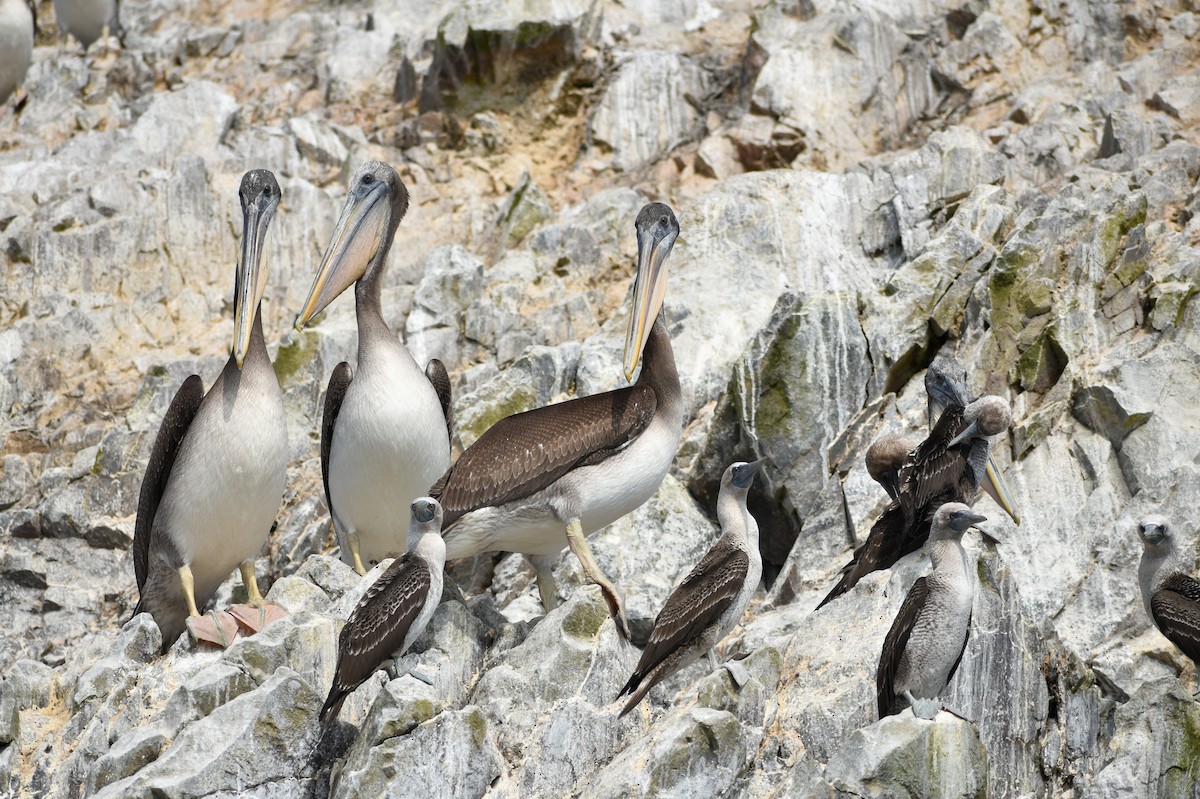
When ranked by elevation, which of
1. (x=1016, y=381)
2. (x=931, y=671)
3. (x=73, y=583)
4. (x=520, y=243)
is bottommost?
(x=73, y=583)

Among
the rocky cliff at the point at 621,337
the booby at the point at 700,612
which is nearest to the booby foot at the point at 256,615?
the rocky cliff at the point at 621,337

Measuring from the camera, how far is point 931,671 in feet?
21.5

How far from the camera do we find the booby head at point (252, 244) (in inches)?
369

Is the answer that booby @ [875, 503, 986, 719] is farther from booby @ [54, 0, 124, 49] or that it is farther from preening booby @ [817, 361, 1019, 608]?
booby @ [54, 0, 124, 49]

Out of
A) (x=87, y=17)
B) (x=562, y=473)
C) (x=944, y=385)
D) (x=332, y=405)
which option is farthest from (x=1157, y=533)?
(x=87, y=17)

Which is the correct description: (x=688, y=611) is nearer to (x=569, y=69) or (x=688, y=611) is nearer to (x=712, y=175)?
(x=712, y=175)

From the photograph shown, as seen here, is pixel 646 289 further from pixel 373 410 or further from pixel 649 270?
pixel 373 410

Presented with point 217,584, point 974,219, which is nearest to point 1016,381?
point 974,219

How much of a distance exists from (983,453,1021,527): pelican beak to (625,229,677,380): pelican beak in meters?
2.24

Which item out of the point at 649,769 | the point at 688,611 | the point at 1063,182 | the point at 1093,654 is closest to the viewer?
the point at 649,769

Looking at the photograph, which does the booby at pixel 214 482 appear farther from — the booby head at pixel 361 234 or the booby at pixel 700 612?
the booby at pixel 700 612

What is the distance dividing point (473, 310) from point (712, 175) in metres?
3.39

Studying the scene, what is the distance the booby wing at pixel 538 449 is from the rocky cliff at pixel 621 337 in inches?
27.5

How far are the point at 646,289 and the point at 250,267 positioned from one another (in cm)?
262
